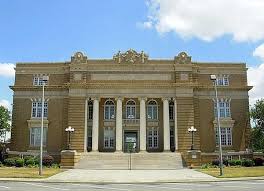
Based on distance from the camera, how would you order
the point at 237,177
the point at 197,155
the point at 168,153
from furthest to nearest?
the point at 168,153
the point at 197,155
the point at 237,177

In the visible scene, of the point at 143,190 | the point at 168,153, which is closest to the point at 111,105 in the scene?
the point at 168,153

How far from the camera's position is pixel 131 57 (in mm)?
56594

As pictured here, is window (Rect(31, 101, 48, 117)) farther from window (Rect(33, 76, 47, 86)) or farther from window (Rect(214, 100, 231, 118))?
window (Rect(214, 100, 231, 118))

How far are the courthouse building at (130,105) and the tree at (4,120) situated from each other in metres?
3.54

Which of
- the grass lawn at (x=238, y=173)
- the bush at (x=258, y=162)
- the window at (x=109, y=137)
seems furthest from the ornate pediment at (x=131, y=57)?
the grass lawn at (x=238, y=173)

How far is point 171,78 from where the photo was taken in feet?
183

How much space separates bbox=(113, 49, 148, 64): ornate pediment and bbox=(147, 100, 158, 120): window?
6.43 m

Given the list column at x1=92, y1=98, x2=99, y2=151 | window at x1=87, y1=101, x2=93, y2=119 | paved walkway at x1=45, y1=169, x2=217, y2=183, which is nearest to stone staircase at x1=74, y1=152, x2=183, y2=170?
column at x1=92, y1=98, x2=99, y2=151

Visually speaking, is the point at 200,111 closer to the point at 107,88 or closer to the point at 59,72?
the point at 107,88

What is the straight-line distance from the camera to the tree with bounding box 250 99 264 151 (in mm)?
51625

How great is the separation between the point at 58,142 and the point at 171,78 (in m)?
19.1

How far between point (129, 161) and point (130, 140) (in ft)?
32.3

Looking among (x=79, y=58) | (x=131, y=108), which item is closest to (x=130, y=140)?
(x=131, y=108)

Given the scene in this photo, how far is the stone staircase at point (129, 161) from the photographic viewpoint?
45156mm
